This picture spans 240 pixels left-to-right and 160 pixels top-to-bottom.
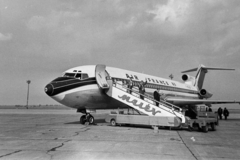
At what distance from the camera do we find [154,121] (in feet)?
45.9

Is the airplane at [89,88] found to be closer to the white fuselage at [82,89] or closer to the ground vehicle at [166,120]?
the white fuselage at [82,89]

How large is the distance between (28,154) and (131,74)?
45.6 feet

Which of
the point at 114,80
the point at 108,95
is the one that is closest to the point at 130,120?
the point at 108,95

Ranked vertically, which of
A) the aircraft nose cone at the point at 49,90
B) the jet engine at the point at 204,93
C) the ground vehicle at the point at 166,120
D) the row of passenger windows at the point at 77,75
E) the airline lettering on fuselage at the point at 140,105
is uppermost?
the row of passenger windows at the point at 77,75

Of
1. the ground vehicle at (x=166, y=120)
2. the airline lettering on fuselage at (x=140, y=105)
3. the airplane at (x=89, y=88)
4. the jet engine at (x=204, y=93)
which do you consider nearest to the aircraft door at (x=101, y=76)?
the airplane at (x=89, y=88)

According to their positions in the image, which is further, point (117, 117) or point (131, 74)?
point (131, 74)

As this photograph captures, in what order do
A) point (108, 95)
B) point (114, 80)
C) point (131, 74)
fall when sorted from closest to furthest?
1. point (108, 95)
2. point (114, 80)
3. point (131, 74)

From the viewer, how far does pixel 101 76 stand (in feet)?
53.3

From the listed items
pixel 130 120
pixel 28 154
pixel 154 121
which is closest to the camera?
pixel 28 154

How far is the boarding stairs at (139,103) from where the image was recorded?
13620 mm

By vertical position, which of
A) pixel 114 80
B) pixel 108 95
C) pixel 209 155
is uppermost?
pixel 114 80

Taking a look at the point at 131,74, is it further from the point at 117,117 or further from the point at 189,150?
the point at 189,150

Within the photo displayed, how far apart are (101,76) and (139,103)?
10.5 feet

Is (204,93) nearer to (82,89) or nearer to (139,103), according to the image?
(139,103)
